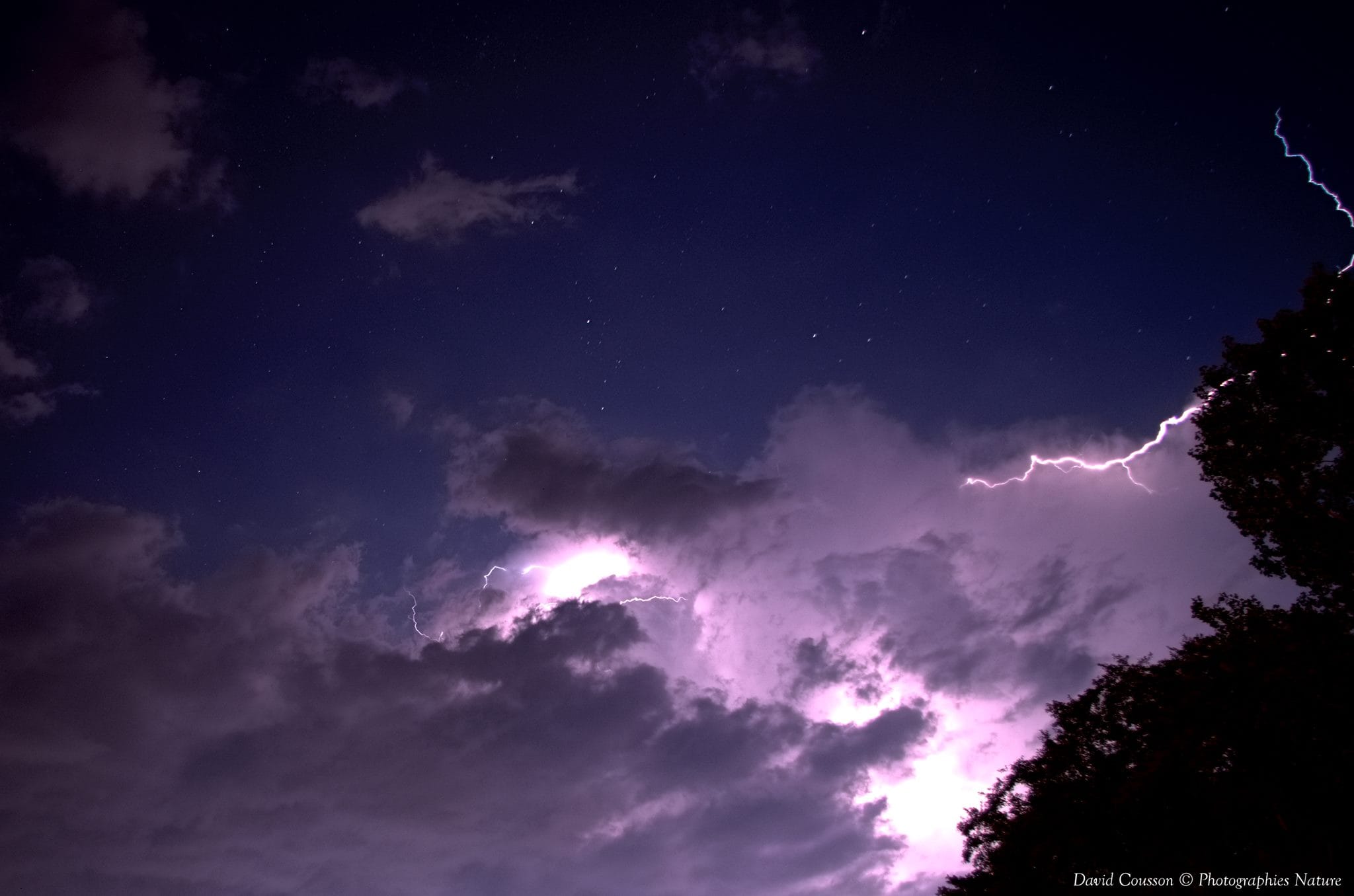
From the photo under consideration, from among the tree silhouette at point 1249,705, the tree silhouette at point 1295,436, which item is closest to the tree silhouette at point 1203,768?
the tree silhouette at point 1249,705

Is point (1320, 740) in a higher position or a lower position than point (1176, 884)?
higher

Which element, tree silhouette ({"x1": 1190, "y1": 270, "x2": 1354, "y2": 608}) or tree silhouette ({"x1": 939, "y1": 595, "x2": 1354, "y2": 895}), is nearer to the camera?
tree silhouette ({"x1": 939, "y1": 595, "x2": 1354, "y2": 895})

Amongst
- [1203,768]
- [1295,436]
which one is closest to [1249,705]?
[1203,768]

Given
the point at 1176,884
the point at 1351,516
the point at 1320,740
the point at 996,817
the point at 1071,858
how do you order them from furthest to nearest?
the point at 996,817 → the point at 1071,858 → the point at 1176,884 → the point at 1351,516 → the point at 1320,740

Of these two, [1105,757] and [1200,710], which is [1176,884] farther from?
[1200,710]

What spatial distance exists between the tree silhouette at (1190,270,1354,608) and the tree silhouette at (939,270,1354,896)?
0.12 feet

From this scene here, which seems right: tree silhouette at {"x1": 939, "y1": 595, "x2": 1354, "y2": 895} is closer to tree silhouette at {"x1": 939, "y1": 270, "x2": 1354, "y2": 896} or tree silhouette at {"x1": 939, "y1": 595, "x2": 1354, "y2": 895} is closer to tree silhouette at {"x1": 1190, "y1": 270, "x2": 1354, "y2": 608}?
tree silhouette at {"x1": 939, "y1": 270, "x2": 1354, "y2": 896}

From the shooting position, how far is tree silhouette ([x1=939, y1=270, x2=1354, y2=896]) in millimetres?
17125

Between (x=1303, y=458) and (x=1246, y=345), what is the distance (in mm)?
3613

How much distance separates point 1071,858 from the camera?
23656 mm

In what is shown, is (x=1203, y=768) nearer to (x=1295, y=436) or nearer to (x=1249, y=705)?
(x=1249, y=705)

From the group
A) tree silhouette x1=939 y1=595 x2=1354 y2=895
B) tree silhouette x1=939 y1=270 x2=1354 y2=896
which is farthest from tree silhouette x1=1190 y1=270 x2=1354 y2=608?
tree silhouette x1=939 y1=595 x2=1354 y2=895

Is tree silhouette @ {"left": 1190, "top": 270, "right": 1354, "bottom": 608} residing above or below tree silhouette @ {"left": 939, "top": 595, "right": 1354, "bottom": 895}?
above

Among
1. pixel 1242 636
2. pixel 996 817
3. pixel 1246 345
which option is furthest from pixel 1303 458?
pixel 996 817
